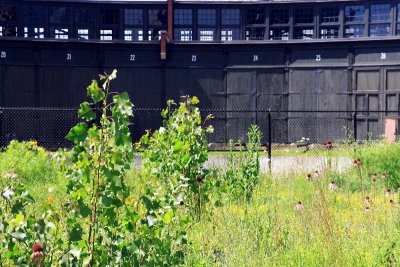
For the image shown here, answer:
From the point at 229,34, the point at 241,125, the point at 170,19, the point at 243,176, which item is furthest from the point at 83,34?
the point at 243,176

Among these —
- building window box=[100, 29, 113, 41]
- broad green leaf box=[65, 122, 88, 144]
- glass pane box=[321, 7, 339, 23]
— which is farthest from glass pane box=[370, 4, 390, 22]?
broad green leaf box=[65, 122, 88, 144]

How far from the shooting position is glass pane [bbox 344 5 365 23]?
27531 mm

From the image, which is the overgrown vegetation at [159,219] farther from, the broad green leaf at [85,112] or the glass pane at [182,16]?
the glass pane at [182,16]

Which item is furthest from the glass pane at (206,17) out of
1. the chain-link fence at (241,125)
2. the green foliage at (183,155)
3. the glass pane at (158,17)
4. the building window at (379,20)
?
the green foliage at (183,155)

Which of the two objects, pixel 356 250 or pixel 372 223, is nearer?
pixel 356 250

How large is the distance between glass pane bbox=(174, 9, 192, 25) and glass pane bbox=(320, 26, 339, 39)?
18.8 ft

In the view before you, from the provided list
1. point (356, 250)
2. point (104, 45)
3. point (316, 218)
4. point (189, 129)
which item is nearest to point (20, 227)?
point (356, 250)

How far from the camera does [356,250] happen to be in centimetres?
599

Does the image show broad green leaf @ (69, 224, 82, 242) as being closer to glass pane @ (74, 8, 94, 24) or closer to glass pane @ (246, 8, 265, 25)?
glass pane @ (74, 8, 94, 24)

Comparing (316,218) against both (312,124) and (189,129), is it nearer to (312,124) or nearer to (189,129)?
(189,129)

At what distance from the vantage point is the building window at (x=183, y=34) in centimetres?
2811

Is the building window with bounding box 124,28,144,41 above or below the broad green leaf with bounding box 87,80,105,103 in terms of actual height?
above

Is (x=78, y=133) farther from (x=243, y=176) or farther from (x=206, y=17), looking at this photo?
(x=206, y=17)

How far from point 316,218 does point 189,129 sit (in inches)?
107
